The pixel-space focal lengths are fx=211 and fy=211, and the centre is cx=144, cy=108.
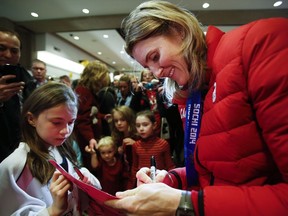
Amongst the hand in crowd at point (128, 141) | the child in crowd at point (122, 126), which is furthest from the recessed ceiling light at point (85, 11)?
the hand in crowd at point (128, 141)

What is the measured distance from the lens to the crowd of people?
1.68 feet

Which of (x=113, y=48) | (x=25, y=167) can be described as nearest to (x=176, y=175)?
(x=25, y=167)

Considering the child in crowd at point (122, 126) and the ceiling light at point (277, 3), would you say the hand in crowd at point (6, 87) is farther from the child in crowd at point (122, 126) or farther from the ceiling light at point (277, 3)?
the ceiling light at point (277, 3)

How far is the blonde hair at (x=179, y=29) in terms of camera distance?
2.50ft

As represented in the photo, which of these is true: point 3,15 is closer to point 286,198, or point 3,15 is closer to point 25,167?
point 25,167

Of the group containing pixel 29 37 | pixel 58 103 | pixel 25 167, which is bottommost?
pixel 25 167

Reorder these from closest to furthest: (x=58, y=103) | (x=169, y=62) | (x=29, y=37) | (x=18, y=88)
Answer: (x=169, y=62) < (x=58, y=103) < (x=18, y=88) < (x=29, y=37)

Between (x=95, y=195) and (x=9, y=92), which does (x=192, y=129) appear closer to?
(x=95, y=195)

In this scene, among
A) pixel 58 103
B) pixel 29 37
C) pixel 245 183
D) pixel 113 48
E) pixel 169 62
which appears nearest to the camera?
pixel 245 183

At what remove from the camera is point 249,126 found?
22.2 inches

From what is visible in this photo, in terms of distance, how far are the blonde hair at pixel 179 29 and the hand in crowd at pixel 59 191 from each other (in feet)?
1.98

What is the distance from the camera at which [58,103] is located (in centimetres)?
124

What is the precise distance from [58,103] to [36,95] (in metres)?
0.17

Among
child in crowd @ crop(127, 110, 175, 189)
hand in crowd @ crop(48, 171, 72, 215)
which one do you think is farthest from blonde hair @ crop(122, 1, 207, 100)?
child in crowd @ crop(127, 110, 175, 189)
